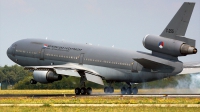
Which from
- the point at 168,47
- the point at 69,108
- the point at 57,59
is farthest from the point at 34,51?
the point at 69,108

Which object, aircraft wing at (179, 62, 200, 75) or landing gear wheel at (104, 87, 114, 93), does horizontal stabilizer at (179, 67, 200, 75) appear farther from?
landing gear wheel at (104, 87, 114, 93)

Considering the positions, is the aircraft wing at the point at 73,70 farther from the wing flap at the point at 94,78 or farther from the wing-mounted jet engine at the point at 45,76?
the wing-mounted jet engine at the point at 45,76

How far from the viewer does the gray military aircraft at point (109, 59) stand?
204 feet

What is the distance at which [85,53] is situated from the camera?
69750 millimetres

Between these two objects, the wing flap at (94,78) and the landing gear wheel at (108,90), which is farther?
the landing gear wheel at (108,90)

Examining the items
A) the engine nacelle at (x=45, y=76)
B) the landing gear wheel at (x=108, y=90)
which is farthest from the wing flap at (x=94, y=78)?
the engine nacelle at (x=45, y=76)

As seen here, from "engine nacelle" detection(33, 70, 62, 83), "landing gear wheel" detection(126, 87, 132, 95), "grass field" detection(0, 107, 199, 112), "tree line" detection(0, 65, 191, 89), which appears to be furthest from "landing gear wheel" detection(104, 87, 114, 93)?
"grass field" detection(0, 107, 199, 112)

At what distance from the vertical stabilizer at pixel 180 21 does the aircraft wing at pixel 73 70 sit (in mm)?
10439

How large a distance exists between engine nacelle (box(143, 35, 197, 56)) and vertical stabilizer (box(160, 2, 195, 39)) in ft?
2.66

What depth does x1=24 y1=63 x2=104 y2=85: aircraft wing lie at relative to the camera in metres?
Answer: 64.7

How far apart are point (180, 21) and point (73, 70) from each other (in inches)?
545

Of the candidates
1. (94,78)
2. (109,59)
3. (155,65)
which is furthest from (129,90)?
(155,65)

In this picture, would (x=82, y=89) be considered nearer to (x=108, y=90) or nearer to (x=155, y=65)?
(x=108, y=90)

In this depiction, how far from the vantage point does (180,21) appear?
62.2 meters
